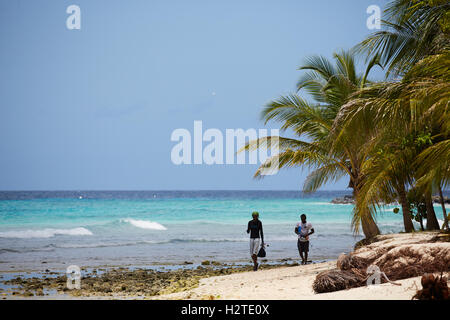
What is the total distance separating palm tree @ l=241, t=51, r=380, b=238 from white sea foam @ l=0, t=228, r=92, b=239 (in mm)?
15788

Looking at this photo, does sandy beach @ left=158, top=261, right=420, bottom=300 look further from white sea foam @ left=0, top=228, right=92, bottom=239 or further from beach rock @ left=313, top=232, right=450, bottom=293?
white sea foam @ left=0, top=228, right=92, bottom=239

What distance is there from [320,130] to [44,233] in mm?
17437

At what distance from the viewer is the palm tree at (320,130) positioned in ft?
36.1

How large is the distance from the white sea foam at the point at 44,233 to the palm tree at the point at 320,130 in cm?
1579

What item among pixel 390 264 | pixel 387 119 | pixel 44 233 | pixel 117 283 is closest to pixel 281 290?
pixel 390 264

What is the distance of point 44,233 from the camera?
23.6 meters

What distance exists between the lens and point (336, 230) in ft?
84.0

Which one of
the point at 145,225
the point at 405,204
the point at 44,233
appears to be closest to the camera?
the point at 405,204

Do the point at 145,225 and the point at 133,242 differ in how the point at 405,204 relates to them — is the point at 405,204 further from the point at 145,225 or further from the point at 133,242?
the point at 145,225

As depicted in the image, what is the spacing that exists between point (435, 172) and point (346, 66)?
597 cm

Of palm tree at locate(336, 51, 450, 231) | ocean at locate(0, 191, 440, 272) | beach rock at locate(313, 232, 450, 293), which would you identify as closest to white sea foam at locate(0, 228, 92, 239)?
ocean at locate(0, 191, 440, 272)

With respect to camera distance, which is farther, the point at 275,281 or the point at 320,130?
the point at 320,130

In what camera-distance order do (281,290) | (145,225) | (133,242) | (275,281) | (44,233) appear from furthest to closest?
1. (145,225)
2. (44,233)
3. (133,242)
4. (275,281)
5. (281,290)

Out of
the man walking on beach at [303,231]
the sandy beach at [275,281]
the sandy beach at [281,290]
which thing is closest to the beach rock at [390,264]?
the sandy beach at [275,281]
